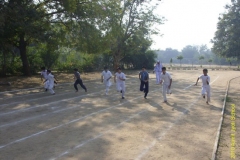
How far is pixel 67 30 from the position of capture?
82.4 ft

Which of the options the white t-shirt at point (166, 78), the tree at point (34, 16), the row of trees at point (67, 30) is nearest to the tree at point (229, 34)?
the row of trees at point (67, 30)

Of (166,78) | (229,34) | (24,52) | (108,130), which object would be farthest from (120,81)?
(229,34)

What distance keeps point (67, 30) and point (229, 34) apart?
50064 mm

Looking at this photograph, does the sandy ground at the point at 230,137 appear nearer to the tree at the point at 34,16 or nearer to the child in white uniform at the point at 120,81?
the child in white uniform at the point at 120,81

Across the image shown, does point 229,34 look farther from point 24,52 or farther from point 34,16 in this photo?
point 34,16

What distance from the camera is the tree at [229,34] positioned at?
61719 millimetres

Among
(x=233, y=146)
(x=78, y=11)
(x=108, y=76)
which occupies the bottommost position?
(x=233, y=146)

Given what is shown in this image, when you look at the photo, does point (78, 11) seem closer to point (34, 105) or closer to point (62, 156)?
point (34, 105)

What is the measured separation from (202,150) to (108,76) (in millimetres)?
9608

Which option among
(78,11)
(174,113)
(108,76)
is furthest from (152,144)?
(78,11)

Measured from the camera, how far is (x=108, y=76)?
1517 cm

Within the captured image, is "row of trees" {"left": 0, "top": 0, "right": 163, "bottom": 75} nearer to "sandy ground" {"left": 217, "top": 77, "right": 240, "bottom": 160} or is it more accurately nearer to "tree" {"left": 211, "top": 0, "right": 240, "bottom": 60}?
"sandy ground" {"left": 217, "top": 77, "right": 240, "bottom": 160}

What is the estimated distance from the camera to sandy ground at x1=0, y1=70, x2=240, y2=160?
19.3ft

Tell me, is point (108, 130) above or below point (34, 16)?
below
